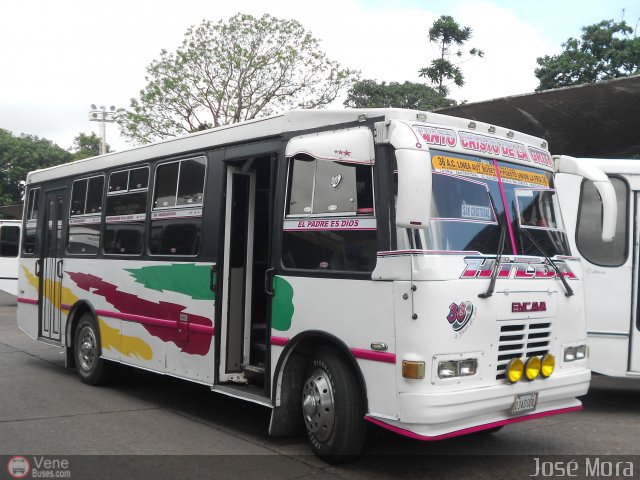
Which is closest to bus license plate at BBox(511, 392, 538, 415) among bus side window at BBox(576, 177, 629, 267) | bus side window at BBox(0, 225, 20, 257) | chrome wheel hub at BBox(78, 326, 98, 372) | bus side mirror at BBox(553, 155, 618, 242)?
bus side mirror at BBox(553, 155, 618, 242)

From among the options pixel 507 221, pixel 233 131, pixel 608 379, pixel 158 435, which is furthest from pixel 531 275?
pixel 608 379

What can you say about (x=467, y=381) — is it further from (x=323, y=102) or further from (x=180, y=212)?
(x=323, y=102)

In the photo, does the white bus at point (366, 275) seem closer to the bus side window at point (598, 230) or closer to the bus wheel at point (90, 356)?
the bus wheel at point (90, 356)

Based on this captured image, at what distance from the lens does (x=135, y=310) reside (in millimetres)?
8203

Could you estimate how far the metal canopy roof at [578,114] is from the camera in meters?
13.6

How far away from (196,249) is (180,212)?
0.60 m

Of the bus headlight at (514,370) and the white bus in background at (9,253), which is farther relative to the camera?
the white bus in background at (9,253)

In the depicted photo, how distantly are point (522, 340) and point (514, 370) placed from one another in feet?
0.86

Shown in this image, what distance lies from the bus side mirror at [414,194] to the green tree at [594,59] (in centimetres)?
2826

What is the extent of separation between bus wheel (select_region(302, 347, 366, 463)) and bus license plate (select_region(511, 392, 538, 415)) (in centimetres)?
118

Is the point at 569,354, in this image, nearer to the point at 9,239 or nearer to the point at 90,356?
the point at 90,356

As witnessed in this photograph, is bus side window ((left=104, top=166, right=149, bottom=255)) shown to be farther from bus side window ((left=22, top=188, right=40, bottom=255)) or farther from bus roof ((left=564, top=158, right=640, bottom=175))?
bus roof ((left=564, top=158, right=640, bottom=175))

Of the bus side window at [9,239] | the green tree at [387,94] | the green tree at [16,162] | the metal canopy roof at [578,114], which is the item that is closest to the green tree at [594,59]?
the green tree at [387,94]

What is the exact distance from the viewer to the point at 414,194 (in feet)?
15.1
